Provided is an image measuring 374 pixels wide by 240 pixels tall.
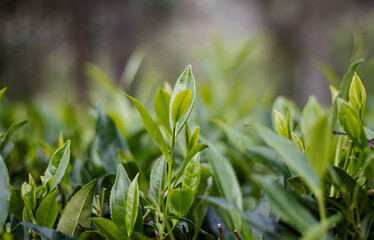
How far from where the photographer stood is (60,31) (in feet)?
17.3

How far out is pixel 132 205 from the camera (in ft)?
1.45

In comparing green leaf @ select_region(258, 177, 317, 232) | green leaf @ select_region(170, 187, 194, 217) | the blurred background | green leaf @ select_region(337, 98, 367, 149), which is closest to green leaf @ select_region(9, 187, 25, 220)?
green leaf @ select_region(170, 187, 194, 217)

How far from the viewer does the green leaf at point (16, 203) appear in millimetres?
498

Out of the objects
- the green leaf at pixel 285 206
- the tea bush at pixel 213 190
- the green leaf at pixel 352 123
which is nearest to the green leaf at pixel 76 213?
the tea bush at pixel 213 190

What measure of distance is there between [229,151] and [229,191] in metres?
0.38

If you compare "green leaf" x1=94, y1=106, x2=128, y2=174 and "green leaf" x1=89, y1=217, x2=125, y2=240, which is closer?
"green leaf" x1=89, y1=217, x2=125, y2=240

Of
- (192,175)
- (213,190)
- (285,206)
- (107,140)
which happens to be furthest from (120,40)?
(285,206)

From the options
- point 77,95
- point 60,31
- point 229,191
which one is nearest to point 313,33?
point 77,95

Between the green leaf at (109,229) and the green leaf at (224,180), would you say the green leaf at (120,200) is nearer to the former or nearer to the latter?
the green leaf at (109,229)

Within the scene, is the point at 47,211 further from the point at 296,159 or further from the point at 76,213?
the point at 296,159

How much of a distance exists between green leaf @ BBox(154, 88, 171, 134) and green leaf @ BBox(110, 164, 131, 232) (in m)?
0.10

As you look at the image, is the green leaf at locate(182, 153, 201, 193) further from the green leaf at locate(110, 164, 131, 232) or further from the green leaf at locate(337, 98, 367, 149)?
the green leaf at locate(337, 98, 367, 149)

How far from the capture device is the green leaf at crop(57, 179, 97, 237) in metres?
0.47

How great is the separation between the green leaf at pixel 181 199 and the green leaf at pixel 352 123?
0.76ft
